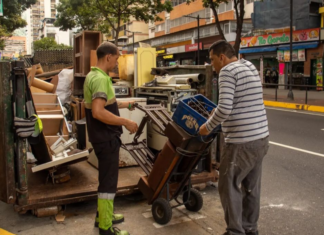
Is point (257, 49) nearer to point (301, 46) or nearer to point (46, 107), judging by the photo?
point (301, 46)

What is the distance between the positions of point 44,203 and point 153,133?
199cm

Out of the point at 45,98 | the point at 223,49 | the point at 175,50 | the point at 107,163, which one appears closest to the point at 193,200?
the point at 107,163

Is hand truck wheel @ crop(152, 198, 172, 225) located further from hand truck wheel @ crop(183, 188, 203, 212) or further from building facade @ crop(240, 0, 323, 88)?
building facade @ crop(240, 0, 323, 88)

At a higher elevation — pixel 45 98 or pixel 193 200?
pixel 45 98

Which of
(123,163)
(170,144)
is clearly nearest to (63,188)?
(123,163)

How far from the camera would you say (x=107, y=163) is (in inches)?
137

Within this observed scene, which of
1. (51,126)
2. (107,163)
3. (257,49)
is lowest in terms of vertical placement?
(107,163)

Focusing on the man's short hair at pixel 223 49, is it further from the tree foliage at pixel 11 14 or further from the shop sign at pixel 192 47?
the shop sign at pixel 192 47

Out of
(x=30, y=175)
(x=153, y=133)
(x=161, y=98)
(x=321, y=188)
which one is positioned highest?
(x=161, y=98)

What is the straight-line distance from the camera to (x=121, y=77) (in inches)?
270

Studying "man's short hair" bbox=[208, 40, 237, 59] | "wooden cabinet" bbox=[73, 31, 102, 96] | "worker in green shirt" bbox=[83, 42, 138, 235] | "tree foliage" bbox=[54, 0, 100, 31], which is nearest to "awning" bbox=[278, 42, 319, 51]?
"tree foliage" bbox=[54, 0, 100, 31]

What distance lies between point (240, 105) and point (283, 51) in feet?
80.1

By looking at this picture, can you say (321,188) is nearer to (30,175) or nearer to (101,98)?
(101,98)

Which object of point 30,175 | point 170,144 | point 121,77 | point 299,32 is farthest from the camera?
point 299,32
